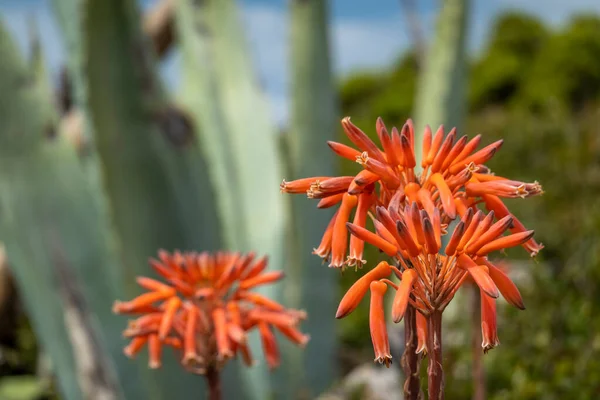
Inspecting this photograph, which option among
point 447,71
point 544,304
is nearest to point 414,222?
point 544,304

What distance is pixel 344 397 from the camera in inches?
138

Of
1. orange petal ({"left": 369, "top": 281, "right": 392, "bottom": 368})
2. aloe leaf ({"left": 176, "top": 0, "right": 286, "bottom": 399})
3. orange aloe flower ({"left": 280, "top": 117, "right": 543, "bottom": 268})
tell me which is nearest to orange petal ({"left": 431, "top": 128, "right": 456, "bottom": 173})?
orange aloe flower ({"left": 280, "top": 117, "right": 543, "bottom": 268})

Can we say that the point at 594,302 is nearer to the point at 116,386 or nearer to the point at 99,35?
the point at 116,386

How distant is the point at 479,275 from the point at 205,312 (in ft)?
2.38

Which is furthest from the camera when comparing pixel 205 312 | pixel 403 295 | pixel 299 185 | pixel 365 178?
pixel 205 312

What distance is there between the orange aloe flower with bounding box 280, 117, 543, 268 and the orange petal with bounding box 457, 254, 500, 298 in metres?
0.09

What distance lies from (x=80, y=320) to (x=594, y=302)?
2560 mm

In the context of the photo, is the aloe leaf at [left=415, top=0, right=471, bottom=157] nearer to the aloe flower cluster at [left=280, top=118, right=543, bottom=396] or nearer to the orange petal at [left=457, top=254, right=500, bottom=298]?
the aloe flower cluster at [left=280, top=118, right=543, bottom=396]

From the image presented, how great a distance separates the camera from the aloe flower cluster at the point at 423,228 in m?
0.97

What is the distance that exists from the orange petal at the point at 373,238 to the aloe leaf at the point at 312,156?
3.37m

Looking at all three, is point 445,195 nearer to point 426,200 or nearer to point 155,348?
point 426,200

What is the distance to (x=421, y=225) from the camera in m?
0.95

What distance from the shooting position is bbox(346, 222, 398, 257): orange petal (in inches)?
38.4

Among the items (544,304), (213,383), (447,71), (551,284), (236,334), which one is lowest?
(544,304)
